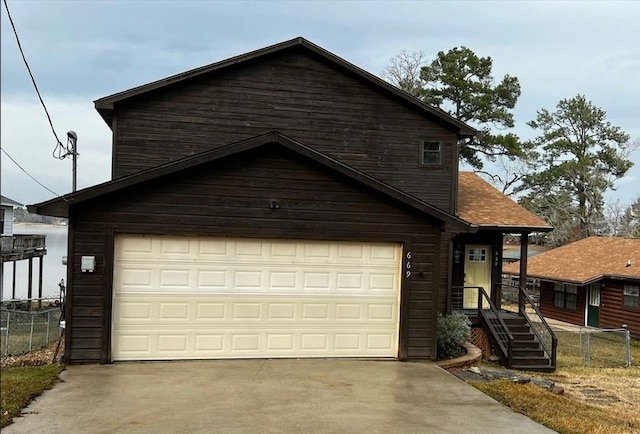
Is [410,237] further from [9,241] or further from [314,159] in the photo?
[9,241]

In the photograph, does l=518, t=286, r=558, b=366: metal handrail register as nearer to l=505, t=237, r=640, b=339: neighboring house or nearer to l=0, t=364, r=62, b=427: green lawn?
l=505, t=237, r=640, b=339: neighboring house

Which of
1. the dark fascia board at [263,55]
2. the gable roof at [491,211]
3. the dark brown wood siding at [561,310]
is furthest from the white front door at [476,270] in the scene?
the dark brown wood siding at [561,310]

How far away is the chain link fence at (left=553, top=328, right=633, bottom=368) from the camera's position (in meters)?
15.2

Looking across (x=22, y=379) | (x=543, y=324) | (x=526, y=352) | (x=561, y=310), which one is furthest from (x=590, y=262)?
(x=22, y=379)

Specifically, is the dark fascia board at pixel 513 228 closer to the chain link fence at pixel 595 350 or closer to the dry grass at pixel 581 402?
the chain link fence at pixel 595 350

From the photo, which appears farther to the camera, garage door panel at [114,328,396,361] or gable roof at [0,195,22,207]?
gable roof at [0,195,22,207]

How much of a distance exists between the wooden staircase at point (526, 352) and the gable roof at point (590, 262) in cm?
946

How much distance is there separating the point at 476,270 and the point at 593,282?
9606 millimetres

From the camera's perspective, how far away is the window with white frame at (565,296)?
2558 cm

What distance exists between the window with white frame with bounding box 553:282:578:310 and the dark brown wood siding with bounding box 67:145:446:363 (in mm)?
18021

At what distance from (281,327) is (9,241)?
20.0 metres

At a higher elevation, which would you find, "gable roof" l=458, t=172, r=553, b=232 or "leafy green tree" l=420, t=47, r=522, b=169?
"leafy green tree" l=420, t=47, r=522, b=169

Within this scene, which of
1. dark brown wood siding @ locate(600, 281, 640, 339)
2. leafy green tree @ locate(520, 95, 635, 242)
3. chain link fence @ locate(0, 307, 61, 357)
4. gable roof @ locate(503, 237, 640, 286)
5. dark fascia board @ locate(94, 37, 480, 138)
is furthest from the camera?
leafy green tree @ locate(520, 95, 635, 242)

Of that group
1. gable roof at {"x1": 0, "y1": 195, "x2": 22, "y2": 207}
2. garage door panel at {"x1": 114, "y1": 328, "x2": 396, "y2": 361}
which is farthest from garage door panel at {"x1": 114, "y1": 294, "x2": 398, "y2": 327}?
gable roof at {"x1": 0, "y1": 195, "x2": 22, "y2": 207}
